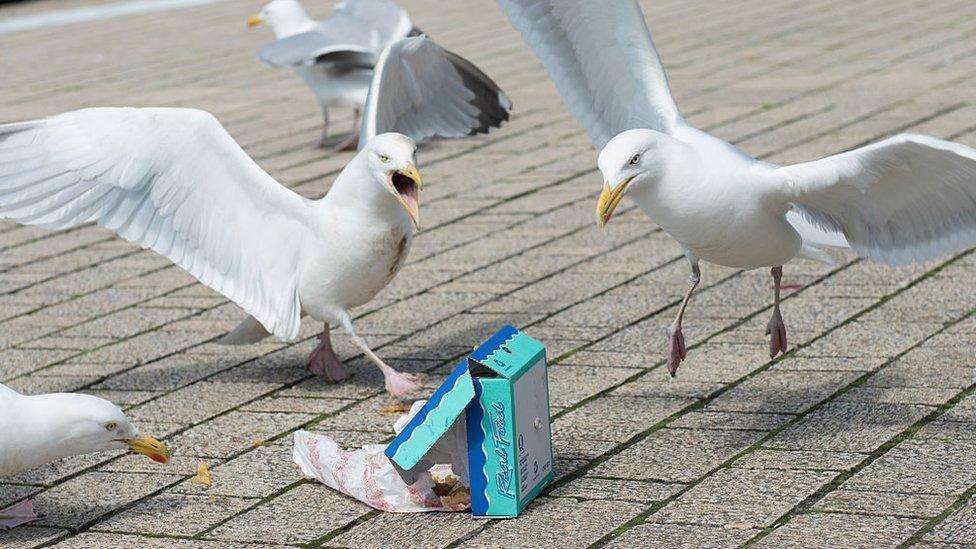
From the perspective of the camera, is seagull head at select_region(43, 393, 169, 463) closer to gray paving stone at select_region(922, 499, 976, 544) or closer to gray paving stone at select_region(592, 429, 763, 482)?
gray paving stone at select_region(592, 429, 763, 482)

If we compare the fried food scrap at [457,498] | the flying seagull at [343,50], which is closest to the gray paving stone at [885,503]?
the fried food scrap at [457,498]

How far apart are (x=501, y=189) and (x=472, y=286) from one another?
5.53 feet

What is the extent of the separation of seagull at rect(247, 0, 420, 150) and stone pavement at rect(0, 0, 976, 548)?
394 millimetres

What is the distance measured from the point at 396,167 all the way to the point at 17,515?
1.49 m

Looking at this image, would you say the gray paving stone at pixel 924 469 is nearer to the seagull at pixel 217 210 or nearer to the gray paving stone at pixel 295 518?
the gray paving stone at pixel 295 518

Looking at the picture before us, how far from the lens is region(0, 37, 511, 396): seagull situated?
16.0 feet

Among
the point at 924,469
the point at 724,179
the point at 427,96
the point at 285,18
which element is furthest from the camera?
the point at 285,18

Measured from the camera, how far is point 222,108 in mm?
10258

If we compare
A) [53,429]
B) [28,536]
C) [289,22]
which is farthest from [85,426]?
[289,22]

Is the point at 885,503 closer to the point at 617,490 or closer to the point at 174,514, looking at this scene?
the point at 617,490

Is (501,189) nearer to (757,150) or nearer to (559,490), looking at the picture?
(757,150)

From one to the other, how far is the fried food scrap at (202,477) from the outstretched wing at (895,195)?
180 centimetres

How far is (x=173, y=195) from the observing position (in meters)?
5.03

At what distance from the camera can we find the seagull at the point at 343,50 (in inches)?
342
